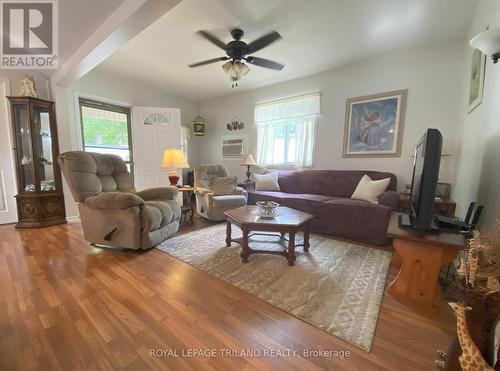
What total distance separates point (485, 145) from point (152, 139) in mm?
4643

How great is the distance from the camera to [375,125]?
321 cm

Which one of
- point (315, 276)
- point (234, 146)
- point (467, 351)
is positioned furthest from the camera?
point (234, 146)

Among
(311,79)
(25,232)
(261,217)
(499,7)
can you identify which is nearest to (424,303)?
(261,217)

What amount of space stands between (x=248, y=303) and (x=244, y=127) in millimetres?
3904

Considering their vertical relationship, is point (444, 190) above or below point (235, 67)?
below

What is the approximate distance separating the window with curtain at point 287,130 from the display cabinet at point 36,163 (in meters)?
3.46

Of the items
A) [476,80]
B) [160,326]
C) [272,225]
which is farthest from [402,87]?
[160,326]

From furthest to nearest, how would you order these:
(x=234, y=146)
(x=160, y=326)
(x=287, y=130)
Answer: (x=234, y=146) < (x=287, y=130) < (x=160, y=326)

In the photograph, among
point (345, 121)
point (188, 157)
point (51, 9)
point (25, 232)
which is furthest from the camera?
point (188, 157)

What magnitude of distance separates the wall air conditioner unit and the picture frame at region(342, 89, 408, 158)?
7.17ft

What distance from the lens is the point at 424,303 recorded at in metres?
1.47

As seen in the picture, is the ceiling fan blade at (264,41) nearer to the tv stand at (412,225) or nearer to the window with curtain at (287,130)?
the window with curtain at (287,130)

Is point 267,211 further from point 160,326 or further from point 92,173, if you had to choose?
point 92,173

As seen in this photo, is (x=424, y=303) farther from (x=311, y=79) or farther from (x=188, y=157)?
(x=188, y=157)
